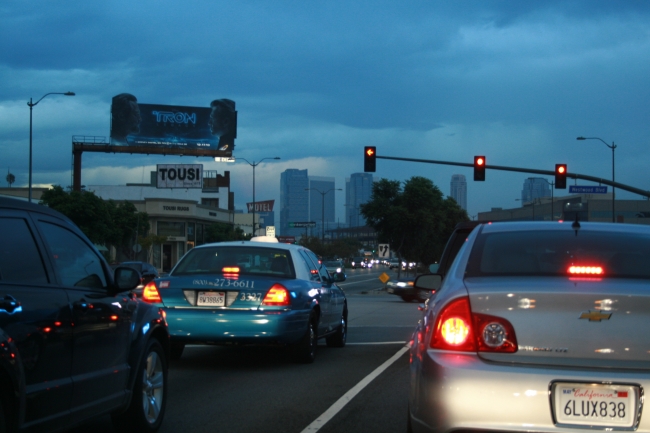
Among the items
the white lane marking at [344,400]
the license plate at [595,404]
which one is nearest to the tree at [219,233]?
the white lane marking at [344,400]

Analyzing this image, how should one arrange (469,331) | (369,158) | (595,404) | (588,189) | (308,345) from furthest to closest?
(588,189) < (369,158) < (308,345) < (469,331) < (595,404)

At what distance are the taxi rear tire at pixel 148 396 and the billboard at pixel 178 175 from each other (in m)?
68.5

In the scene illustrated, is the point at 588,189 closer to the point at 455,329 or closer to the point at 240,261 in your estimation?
the point at 240,261

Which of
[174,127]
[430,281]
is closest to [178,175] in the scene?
[174,127]

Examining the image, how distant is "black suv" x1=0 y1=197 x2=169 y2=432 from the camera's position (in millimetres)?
4465

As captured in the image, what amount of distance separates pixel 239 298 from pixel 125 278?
12.8 ft

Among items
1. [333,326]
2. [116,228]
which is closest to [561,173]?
[333,326]

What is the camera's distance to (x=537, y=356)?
434cm

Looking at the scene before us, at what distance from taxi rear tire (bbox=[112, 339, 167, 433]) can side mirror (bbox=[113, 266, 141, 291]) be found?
2.30 ft

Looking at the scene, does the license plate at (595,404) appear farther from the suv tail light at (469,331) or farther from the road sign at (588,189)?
the road sign at (588,189)

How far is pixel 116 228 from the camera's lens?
201 ft

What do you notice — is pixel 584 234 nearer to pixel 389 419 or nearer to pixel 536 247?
pixel 536 247

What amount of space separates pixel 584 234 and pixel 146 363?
3466 millimetres

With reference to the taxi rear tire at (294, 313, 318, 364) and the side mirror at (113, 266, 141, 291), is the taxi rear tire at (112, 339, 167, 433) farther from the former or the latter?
the taxi rear tire at (294, 313, 318, 364)
